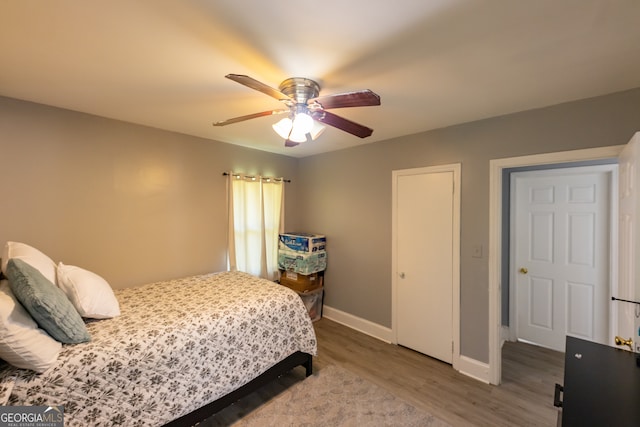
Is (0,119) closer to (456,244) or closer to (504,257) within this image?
(456,244)

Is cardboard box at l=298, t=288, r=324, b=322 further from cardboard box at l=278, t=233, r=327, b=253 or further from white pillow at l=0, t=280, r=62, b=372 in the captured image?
white pillow at l=0, t=280, r=62, b=372

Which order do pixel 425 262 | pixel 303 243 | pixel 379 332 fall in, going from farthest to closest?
1. pixel 303 243
2. pixel 379 332
3. pixel 425 262

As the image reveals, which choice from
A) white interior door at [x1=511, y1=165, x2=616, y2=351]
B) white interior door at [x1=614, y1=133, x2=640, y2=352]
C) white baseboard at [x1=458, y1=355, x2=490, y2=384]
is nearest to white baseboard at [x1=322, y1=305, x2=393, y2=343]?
white baseboard at [x1=458, y1=355, x2=490, y2=384]

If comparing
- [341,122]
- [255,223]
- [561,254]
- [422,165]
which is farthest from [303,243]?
[561,254]

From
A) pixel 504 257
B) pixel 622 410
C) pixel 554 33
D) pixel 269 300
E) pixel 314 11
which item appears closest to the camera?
pixel 622 410

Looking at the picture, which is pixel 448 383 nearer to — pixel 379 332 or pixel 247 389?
pixel 379 332

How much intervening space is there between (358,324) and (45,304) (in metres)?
3.04

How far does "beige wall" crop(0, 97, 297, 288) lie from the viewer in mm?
2141

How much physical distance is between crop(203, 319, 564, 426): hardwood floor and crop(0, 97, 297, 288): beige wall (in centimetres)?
165

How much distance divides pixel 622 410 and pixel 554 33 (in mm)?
1600

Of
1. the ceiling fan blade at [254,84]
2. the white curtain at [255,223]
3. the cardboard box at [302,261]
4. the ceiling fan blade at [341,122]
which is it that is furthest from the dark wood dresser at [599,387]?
the white curtain at [255,223]

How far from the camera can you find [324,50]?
1.39 meters

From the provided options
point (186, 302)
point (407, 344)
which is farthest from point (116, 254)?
point (407, 344)

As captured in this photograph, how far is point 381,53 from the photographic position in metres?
1.42
